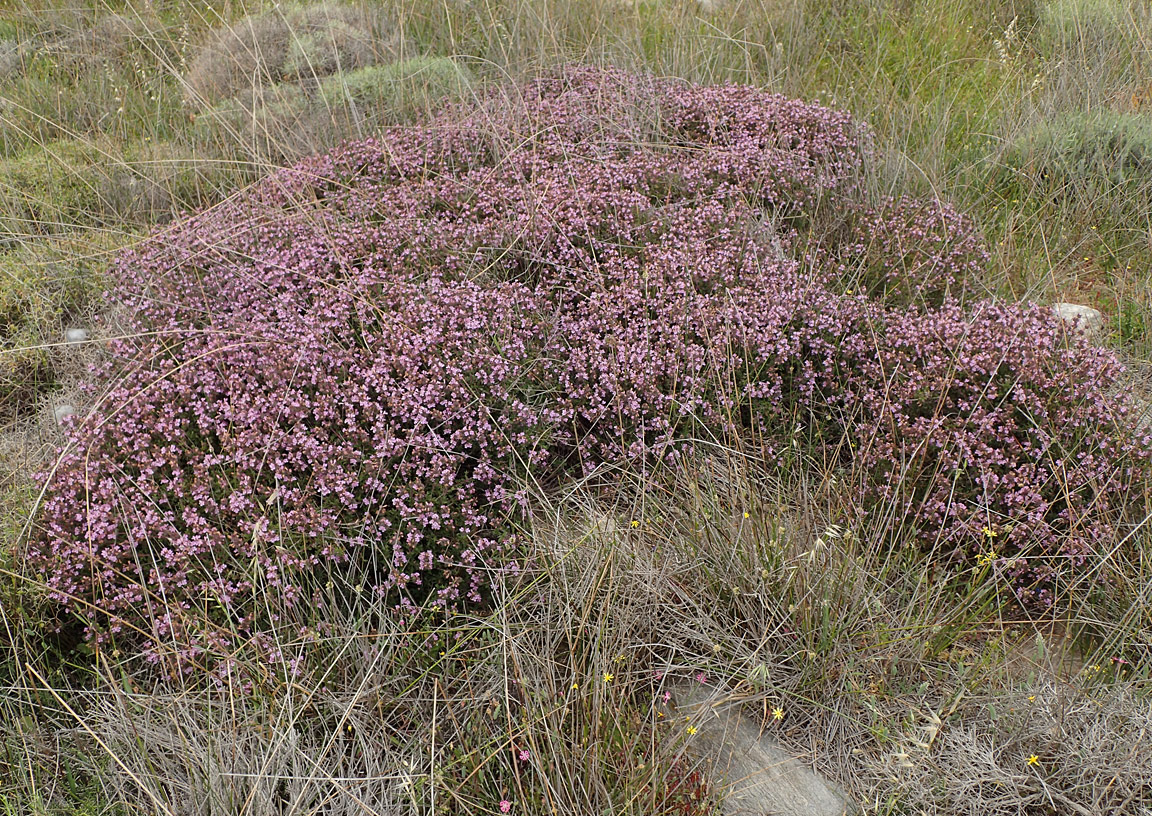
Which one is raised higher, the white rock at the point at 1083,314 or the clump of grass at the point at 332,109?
the clump of grass at the point at 332,109

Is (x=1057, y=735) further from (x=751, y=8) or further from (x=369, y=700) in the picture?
(x=751, y=8)

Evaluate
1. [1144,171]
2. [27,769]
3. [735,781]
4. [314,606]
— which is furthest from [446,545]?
[1144,171]

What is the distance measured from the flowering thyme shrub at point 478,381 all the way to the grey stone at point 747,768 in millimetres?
742

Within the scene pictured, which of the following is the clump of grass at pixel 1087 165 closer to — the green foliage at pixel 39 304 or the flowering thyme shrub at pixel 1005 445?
the flowering thyme shrub at pixel 1005 445

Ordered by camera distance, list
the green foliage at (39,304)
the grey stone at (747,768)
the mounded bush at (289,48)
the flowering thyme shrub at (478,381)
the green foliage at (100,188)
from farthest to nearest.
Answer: the mounded bush at (289,48)
the green foliage at (100,188)
the green foliage at (39,304)
the flowering thyme shrub at (478,381)
the grey stone at (747,768)

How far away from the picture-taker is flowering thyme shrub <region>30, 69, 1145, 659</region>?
2.57 meters

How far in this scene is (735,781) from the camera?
2174 mm

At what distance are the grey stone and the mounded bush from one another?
4.51 meters

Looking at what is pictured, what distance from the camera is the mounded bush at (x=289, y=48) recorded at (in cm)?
541

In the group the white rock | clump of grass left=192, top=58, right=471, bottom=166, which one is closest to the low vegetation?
the white rock

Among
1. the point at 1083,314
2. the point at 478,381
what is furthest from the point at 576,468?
the point at 1083,314

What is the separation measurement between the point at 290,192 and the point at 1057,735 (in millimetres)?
3632

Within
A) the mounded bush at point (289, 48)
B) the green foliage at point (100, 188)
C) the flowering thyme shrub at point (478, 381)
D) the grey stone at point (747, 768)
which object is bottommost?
the grey stone at point (747, 768)

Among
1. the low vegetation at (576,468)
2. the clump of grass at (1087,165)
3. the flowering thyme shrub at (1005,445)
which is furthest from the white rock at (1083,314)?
the clump of grass at (1087,165)
